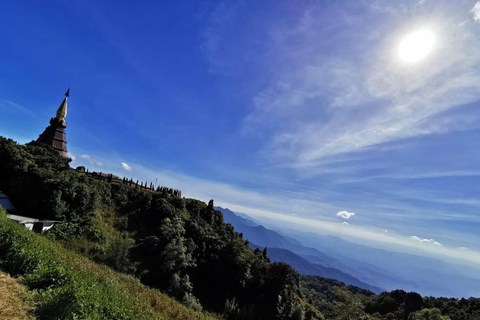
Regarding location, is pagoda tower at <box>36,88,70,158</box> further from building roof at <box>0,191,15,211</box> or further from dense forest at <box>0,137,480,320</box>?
building roof at <box>0,191,15,211</box>

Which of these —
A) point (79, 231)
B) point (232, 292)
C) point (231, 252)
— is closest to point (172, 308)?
point (79, 231)

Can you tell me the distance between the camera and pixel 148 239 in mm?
30500

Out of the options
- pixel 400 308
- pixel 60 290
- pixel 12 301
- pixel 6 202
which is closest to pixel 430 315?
pixel 400 308

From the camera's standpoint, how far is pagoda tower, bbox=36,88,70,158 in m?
47.1

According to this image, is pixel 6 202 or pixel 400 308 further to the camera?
pixel 400 308

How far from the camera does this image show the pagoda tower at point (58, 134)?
47.1 meters

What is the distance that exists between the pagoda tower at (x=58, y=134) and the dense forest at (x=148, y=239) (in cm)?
693

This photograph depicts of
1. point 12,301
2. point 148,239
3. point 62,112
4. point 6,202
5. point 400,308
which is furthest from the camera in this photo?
point 400,308

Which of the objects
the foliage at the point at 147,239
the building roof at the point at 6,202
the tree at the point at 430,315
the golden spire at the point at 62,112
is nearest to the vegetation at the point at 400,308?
the tree at the point at 430,315

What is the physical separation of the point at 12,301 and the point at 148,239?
2305cm

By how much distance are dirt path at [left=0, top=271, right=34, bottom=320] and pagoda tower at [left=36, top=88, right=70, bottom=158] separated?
45.5m

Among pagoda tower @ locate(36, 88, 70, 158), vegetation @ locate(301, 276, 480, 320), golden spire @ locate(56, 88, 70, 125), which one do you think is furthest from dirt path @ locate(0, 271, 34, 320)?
vegetation @ locate(301, 276, 480, 320)

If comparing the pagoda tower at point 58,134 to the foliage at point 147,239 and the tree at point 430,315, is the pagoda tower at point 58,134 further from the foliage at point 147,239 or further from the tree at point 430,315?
the tree at point 430,315

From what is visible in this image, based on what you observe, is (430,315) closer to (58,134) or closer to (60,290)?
(60,290)
